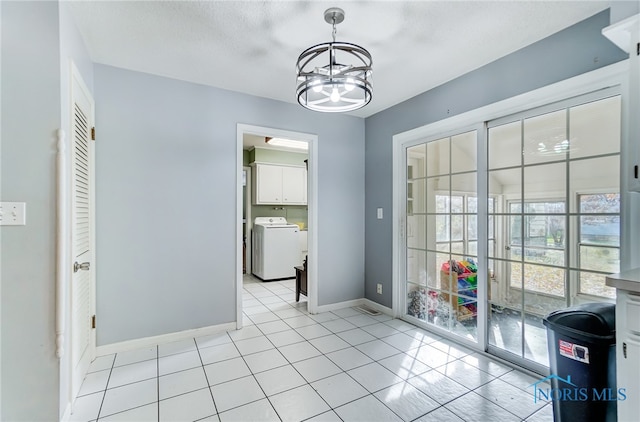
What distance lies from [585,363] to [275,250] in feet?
13.7

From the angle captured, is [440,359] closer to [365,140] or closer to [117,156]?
[365,140]

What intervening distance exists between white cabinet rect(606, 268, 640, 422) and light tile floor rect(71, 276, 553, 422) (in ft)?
2.03

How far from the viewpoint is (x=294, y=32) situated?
2.03 m

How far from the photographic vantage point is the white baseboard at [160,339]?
8.09 ft

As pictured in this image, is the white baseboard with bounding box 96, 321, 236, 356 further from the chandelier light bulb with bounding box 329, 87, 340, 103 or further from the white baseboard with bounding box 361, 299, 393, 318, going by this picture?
the chandelier light bulb with bounding box 329, 87, 340, 103

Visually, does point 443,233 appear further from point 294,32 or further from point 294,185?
point 294,185

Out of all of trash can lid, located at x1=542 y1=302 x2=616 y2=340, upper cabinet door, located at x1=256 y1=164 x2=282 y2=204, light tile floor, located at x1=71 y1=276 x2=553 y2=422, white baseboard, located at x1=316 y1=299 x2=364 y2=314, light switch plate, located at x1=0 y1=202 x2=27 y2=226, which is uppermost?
upper cabinet door, located at x1=256 y1=164 x2=282 y2=204

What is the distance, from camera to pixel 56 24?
62.2 inches

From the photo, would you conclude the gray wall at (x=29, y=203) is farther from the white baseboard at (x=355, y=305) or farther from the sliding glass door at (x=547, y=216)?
the sliding glass door at (x=547, y=216)

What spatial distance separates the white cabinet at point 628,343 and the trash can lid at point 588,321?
138 millimetres

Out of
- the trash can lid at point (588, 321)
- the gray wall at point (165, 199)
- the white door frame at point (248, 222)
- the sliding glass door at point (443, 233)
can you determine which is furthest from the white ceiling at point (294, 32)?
the white door frame at point (248, 222)

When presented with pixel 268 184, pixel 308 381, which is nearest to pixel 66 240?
pixel 308 381

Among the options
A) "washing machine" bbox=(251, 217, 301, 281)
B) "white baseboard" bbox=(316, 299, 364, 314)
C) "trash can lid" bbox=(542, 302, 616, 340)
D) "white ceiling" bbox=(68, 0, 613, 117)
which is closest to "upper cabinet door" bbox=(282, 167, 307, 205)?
"washing machine" bbox=(251, 217, 301, 281)

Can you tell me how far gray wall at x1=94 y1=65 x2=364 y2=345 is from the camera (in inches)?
97.6
